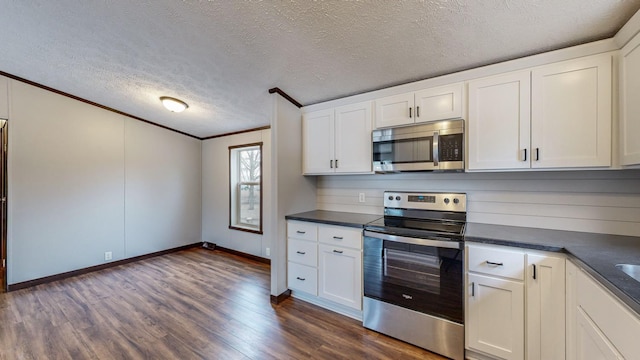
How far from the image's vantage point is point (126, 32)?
2068mm

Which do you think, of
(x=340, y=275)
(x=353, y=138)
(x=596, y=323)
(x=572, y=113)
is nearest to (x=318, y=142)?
(x=353, y=138)

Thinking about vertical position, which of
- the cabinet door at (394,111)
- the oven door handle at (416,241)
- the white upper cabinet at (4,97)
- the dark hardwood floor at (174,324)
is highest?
the white upper cabinet at (4,97)

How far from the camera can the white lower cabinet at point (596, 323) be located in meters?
0.95

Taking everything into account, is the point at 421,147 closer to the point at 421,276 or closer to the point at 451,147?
the point at 451,147

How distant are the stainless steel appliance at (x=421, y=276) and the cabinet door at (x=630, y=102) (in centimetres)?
101

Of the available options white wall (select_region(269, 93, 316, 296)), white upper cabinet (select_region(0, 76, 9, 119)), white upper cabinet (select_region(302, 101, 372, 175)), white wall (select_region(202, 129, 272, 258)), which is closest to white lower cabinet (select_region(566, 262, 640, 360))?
white upper cabinet (select_region(302, 101, 372, 175))

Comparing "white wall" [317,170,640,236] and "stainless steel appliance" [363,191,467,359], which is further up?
"white wall" [317,170,640,236]

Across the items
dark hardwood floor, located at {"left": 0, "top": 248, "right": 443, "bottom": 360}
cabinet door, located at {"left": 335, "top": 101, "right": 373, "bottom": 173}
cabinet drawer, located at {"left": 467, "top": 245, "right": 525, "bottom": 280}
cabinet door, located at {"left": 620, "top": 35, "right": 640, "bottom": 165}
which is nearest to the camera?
cabinet door, located at {"left": 620, "top": 35, "right": 640, "bottom": 165}

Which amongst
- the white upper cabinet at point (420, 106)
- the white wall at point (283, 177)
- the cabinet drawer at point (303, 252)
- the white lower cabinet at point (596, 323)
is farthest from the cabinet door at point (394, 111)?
the white lower cabinet at point (596, 323)

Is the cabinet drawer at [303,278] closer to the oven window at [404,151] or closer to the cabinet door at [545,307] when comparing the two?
the oven window at [404,151]

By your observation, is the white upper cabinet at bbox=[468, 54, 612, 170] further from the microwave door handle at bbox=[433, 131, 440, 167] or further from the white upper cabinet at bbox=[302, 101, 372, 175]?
the white upper cabinet at bbox=[302, 101, 372, 175]

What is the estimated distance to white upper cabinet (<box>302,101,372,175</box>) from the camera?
2.58 m

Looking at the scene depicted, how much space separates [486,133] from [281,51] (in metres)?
1.79

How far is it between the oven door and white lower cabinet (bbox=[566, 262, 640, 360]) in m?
0.57
